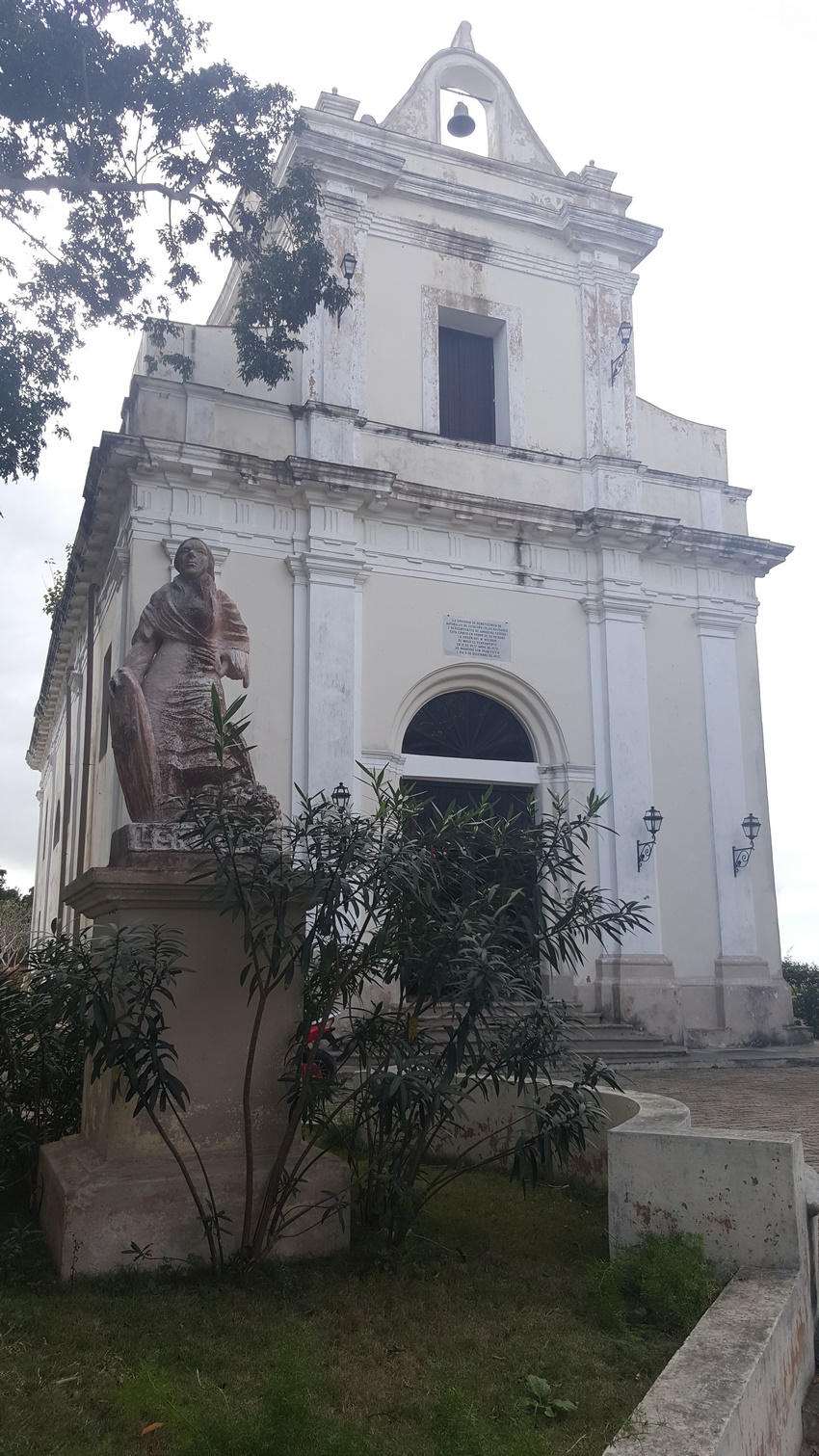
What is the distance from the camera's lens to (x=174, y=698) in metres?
5.14

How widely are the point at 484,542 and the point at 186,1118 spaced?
11.4m

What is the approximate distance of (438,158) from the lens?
15953 millimetres

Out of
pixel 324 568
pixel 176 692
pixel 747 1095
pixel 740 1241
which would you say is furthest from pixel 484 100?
pixel 740 1241

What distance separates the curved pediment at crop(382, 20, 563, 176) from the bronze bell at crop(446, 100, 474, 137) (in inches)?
12.2

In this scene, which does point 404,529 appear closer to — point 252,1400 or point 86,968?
point 86,968

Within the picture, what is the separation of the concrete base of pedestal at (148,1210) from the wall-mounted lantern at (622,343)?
1395cm

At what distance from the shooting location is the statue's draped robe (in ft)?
16.1

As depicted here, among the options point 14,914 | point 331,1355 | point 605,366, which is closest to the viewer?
point 331,1355

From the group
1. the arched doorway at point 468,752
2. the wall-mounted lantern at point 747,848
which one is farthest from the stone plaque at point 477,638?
the wall-mounted lantern at point 747,848

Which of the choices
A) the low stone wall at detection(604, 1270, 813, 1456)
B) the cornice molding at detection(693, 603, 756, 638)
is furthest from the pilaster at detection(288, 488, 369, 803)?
the low stone wall at detection(604, 1270, 813, 1456)

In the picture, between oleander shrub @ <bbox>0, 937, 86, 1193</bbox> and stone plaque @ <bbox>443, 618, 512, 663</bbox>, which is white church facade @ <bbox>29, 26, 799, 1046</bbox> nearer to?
stone plaque @ <bbox>443, 618, 512, 663</bbox>

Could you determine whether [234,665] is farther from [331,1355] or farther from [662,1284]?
[662,1284]

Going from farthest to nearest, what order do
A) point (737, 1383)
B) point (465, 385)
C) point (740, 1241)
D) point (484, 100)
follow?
point (484, 100) < point (465, 385) < point (740, 1241) < point (737, 1383)

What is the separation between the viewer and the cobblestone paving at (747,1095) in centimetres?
838
